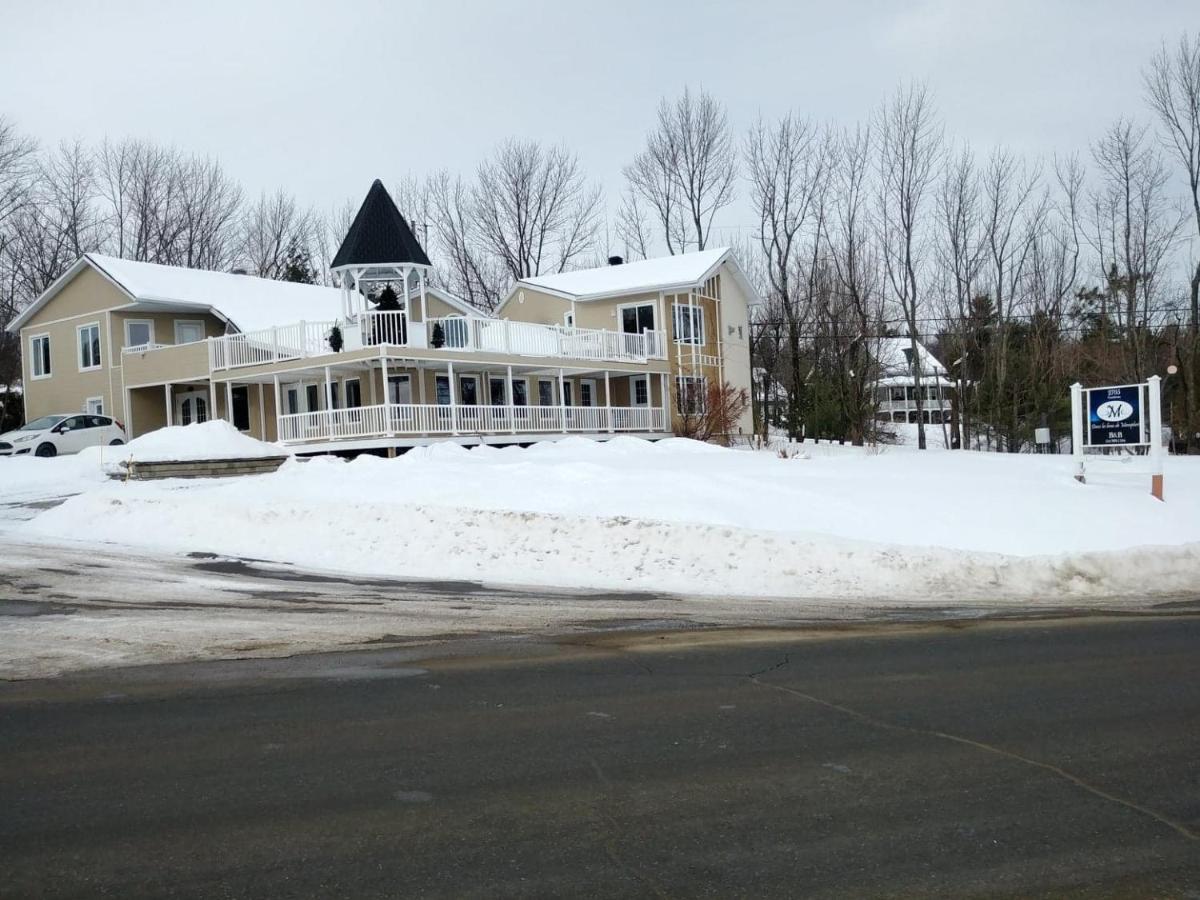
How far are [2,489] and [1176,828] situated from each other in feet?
87.0

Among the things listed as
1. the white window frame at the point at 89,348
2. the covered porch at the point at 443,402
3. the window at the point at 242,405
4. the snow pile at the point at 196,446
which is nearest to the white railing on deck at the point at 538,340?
the covered porch at the point at 443,402

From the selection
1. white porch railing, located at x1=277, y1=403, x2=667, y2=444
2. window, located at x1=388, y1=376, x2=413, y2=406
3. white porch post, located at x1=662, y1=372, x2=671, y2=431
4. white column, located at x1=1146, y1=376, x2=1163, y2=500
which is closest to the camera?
white column, located at x1=1146, y1=376, x2=1163, y2=500

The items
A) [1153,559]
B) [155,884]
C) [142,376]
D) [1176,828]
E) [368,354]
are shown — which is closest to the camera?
[155,884]

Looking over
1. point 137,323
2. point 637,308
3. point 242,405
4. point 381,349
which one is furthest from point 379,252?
point 637,308

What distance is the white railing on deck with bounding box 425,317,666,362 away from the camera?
3581 centimetres

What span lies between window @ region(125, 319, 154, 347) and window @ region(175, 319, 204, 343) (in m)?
0.95

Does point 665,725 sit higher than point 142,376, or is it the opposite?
point 142,376

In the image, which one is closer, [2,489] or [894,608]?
[894,608]

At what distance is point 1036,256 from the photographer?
56031 mm

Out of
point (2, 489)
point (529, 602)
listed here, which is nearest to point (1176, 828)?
point (529, 602)

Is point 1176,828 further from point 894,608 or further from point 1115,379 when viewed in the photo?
point 1115,379

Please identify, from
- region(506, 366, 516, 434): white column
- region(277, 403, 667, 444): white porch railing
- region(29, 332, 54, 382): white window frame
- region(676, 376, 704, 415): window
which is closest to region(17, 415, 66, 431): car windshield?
region(277, 403, 667, 444): white porch railing

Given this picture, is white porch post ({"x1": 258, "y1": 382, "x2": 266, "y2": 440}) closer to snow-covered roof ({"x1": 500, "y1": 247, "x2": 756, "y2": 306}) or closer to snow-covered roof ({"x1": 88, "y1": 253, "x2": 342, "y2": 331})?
snow-covered roof ({"x1": 88, "y1": 253, "x2": 342, "y2": 331})

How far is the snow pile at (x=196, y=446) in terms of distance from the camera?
87.9ft
